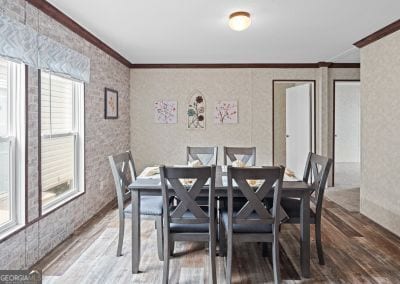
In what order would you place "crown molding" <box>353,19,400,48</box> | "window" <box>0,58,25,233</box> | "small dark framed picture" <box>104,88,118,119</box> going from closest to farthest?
"window" <box>0,58,25,233</box> < "crown molding" <box>353,19,400,48</box> < "small dark framed picture" <box>104,88,118,119</box>

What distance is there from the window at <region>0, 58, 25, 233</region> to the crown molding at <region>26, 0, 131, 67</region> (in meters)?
0.64

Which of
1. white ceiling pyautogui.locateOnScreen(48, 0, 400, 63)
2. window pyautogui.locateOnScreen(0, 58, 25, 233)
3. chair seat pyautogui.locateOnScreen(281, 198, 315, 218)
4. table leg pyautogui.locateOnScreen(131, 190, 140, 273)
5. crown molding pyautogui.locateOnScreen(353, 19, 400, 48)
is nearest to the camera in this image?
window pyautogui.locateOnScreen(0, 58, 25, 233)

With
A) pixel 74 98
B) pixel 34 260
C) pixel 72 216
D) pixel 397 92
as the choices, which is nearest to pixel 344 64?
pixel 397 92

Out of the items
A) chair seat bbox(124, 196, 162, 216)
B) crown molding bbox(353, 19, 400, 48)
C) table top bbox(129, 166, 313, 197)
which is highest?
crown molding bbox(353, 19, 400, 48)

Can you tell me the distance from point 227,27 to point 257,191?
213cm

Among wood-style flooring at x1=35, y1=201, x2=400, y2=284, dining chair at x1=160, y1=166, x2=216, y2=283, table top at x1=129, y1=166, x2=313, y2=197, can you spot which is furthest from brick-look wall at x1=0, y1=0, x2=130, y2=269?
dining chair at x1=160, y1=166, x2=216, y2=283

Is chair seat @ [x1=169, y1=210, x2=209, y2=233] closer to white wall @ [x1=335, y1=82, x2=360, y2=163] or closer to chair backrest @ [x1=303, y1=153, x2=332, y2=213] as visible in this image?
Result: chair backrest @ [x1=303, y1=153, x2=332, y2=213]

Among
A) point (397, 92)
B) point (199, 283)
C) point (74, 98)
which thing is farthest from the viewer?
point (74, 98)

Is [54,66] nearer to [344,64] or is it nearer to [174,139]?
[174,139]

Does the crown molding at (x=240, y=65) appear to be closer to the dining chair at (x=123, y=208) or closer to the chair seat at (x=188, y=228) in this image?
the dining chair at (x=123, y=208)

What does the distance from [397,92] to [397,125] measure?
14.1 inches

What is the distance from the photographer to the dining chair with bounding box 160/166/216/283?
7.70 feet

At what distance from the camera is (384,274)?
8.73ft

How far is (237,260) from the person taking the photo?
2.96 m
